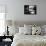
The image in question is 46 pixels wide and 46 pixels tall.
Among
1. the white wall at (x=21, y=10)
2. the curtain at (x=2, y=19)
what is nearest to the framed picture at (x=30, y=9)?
the white wall at (x=21, y=10)

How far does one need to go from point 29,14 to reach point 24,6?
1.28ft

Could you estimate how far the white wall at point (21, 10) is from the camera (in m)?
4.73

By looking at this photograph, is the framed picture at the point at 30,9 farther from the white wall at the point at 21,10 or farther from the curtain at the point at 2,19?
the curtain at the point at 2,19

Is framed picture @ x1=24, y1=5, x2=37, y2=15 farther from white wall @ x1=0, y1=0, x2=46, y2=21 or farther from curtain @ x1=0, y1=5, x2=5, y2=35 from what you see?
curtain @ x1=0, y1=5, x2=5, y2=35

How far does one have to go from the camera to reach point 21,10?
187 inches

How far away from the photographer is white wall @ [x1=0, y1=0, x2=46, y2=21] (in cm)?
473

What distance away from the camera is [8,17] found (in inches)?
187

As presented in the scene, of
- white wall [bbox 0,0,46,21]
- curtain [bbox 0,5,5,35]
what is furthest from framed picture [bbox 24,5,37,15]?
curtain [bbox 0,5,5,35]

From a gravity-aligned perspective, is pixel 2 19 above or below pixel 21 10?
below

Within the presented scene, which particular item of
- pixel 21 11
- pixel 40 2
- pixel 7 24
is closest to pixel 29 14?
pixel 21 11

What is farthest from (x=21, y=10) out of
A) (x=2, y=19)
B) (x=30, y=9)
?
(x=2, y=19)

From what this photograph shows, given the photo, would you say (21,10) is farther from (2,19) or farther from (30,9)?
(2,19)

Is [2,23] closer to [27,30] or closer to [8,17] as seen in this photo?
[8,17]

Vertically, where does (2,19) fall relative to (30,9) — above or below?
below
